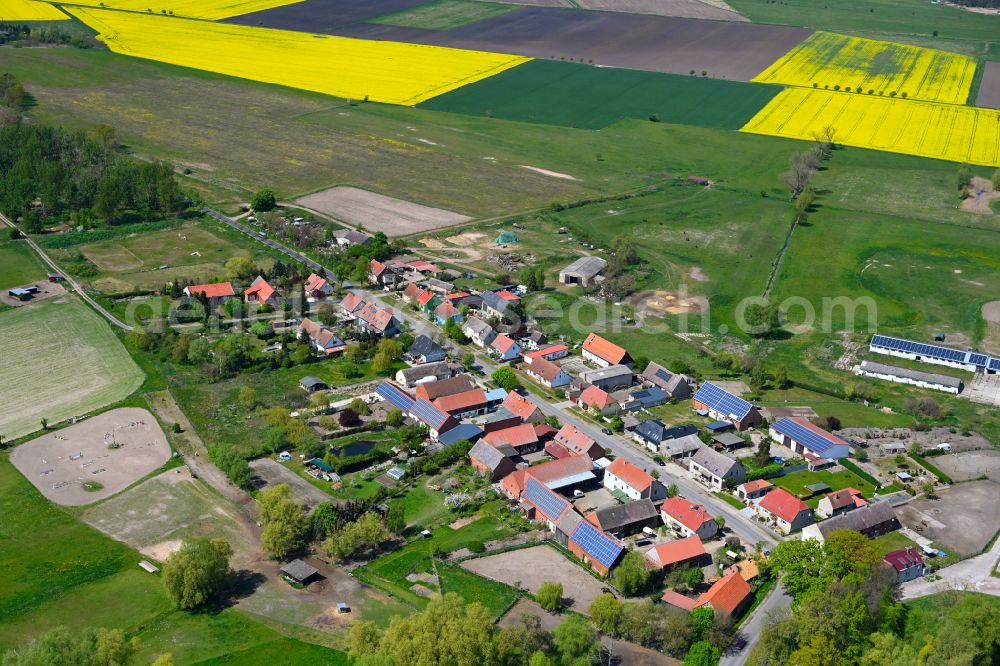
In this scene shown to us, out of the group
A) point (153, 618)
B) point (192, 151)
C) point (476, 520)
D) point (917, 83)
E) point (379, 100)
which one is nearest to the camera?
point (153, 618)

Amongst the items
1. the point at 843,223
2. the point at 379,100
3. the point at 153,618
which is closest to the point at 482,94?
the point at 379,100

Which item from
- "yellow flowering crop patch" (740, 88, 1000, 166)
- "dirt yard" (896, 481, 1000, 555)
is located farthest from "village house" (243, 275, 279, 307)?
"yellow flowering crop patch" (740, 88, 1000, 166)

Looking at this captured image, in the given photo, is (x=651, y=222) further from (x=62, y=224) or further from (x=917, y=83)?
(x=917, y=83)

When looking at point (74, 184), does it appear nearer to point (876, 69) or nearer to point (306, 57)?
point (306, 57)

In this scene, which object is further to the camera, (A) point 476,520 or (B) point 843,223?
(B) point 843,223

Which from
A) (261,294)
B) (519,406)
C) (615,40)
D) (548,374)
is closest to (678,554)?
(519,406)
